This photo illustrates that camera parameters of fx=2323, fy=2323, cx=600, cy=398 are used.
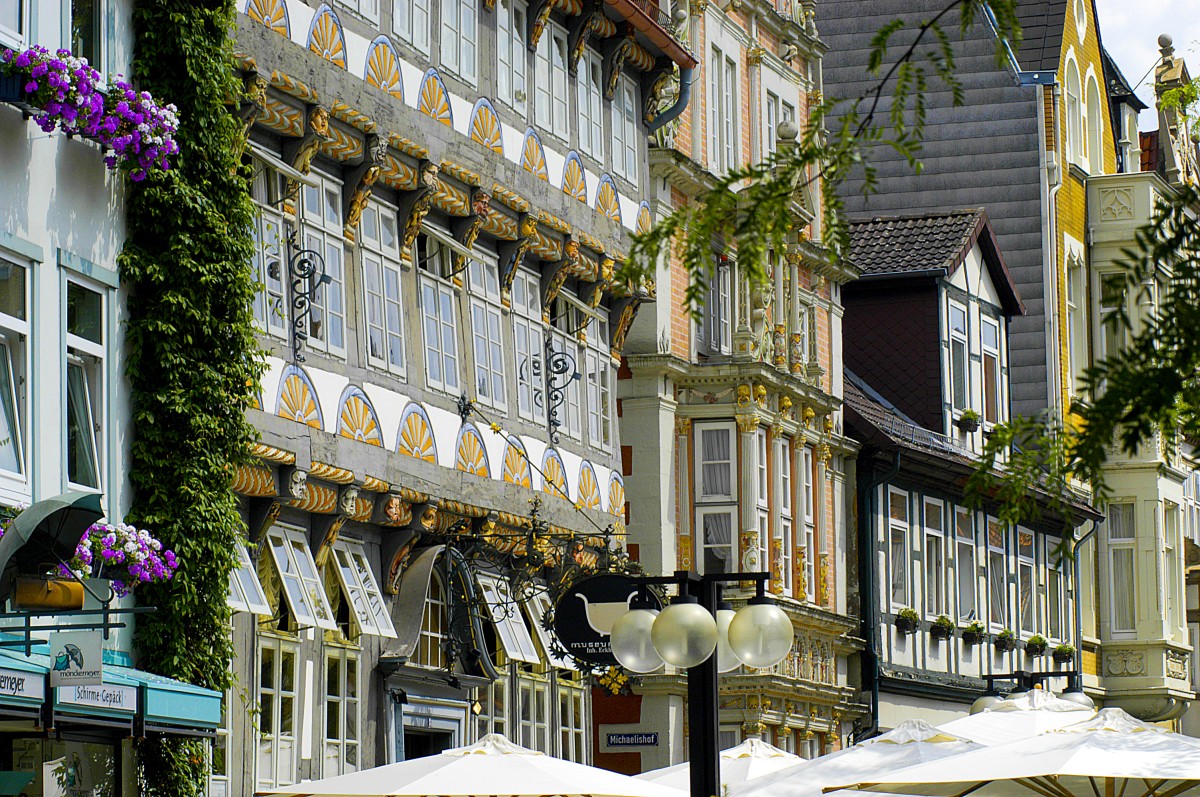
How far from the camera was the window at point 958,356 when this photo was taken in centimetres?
3869

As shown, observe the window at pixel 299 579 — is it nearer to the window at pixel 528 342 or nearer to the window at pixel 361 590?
the window at pixel 361 590

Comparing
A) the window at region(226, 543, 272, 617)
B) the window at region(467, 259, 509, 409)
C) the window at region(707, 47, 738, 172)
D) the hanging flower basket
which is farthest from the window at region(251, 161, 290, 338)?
the window at region(707, 47, 738, 172)

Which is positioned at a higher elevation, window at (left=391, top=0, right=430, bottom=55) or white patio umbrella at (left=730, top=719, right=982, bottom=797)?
window at (left=391, top=0, right=430, bottom=55)

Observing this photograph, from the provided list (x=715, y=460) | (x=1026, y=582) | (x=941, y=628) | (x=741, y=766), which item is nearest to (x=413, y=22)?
(x=741, y=766)

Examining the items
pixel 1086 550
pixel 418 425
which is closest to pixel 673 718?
pixel 418 425

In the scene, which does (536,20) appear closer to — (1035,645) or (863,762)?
(863,762)

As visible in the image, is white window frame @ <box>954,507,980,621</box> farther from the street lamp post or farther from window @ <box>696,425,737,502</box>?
the street lamp post

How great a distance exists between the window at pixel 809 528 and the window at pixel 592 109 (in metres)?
7.10

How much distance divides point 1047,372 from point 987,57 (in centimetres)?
599

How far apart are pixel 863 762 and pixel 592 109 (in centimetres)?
1094

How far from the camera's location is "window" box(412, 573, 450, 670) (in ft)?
71.2

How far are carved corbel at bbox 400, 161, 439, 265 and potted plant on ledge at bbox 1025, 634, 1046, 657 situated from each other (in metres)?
21.0

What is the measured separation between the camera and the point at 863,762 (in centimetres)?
1648

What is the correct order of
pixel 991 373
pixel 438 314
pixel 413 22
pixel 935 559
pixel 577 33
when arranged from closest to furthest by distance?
pixel 413 22, pixel 438 314, pixel 577 33, pixel 935 559, pixel 991 373
